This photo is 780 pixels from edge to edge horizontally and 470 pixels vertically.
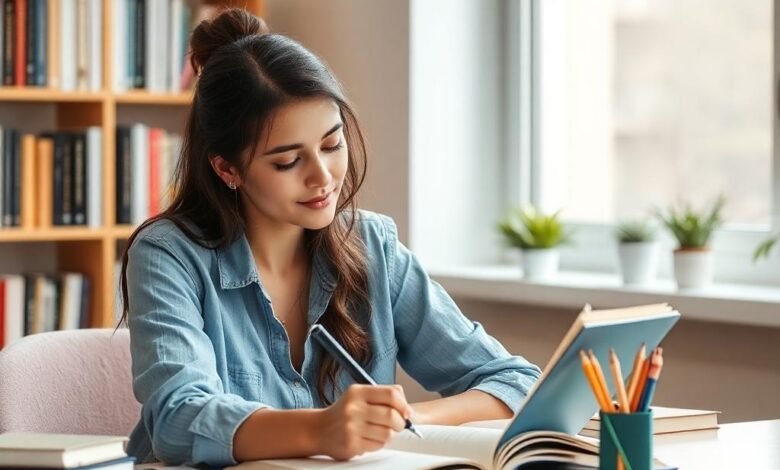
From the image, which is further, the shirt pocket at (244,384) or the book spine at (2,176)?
the book spine at (2,176)

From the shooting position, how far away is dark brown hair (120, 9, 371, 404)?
169cm

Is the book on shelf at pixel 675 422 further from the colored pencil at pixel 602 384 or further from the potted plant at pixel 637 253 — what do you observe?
the potted plant at pixel 637 253

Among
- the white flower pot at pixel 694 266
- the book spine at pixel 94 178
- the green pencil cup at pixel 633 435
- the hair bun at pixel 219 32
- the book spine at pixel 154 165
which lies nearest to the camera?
the green pencil cup at pixel 633 435

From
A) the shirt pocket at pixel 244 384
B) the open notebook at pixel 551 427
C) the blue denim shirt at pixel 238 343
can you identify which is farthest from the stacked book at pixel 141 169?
the open notebook at pixel 551 427

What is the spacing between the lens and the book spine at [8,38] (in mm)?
3031

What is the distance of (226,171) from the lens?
1767mm

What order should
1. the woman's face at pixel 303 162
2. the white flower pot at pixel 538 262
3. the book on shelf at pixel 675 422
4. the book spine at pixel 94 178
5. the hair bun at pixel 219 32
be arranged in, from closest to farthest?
the book on shelf at pixel 675 422 → the woman's face at pixel 303 162 → the hair bun at pixel 219 32 → the white flower pot at pixel 538 262 → the book spine at pixel 94 178

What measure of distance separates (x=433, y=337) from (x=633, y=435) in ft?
2.36

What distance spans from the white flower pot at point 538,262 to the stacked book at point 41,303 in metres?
1.11

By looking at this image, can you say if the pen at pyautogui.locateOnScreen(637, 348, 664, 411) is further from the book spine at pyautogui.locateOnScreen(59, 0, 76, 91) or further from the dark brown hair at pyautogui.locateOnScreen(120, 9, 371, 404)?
the book spine at pyautogui.locateOnScreen(59, 0, 76, 91)

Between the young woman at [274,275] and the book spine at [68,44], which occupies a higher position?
the book spine at [68,44]

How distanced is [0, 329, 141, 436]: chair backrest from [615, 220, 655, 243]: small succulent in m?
1.07

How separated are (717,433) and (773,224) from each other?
3.56 feet

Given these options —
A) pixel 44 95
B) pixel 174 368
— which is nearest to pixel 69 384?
pixel 174 368
